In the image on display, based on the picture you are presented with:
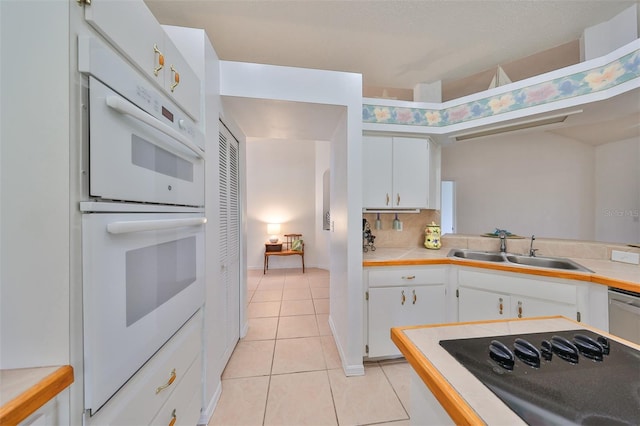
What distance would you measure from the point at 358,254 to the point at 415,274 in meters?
0.57

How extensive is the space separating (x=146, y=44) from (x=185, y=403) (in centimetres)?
157

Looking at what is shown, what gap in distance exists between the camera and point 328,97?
154 centimetres

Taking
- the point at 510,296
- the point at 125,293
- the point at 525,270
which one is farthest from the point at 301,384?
the point at 525,270

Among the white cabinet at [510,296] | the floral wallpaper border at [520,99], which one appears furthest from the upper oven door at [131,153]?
the white cabinet at [510,296]

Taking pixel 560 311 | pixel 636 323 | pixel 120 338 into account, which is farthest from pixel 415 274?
pixel 120 338

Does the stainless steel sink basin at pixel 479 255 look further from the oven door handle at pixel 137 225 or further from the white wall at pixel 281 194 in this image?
the white wall at pixel 281 194

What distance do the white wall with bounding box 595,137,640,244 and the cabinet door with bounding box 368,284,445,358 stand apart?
343 cm

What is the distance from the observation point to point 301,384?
5.10ft

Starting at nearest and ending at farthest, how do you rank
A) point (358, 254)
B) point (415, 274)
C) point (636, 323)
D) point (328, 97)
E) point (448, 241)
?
point (636, 323)
point (328, 97)
point (358, 254)
point (415, 274)
point (448, 241)

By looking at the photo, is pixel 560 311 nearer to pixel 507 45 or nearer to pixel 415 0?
pixel 507 45

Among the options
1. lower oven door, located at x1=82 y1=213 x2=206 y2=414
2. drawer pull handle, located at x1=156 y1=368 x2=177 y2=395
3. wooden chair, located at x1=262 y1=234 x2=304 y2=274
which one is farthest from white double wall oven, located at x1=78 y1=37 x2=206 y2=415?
wooden chair, located at x1=262 y1=234 x2=304 y2=274

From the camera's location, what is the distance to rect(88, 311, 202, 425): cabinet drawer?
634mm

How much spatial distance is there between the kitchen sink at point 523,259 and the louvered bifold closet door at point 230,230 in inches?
79.3

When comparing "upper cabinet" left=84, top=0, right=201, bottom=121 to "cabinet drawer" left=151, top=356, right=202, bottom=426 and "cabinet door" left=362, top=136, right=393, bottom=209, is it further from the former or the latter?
"cabinet door" left=362, top=136, right=393, bottom=209
